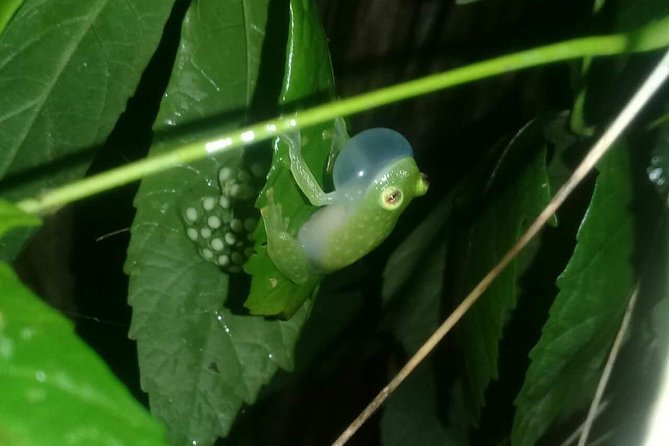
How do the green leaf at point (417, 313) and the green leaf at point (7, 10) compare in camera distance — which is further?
the green leaf at point (417, 313)

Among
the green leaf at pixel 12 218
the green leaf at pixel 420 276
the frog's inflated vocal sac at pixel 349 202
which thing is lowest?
the green leaf at pixel 420 276

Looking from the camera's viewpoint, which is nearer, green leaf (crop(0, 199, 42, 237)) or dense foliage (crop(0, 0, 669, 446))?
green leaf (crop(0, 199, 42, 237))

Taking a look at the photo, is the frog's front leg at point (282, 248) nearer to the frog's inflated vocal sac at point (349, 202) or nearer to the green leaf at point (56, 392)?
the frog's inflated vocal sac at point (349, 202)

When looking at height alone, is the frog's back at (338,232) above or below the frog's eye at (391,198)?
below

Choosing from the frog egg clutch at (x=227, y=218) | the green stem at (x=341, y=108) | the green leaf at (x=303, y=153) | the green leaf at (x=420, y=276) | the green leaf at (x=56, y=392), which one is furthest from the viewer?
the green leaf at (x=420, y=276)

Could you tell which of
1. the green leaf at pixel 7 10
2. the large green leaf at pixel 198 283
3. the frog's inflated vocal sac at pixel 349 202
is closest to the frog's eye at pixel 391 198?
the frog's inflated vocal sac at pixel 349 202

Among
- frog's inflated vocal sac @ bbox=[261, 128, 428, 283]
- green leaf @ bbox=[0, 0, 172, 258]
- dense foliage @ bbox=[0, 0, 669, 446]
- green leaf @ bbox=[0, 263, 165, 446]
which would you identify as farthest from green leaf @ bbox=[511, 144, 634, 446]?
green leaf @ bbox=[0, 263, 165, 446]

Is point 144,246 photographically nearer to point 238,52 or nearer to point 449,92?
point 238,52

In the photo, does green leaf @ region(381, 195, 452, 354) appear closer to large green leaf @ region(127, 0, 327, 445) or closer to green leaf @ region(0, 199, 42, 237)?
large green leaf @ region(127, 0, 327, 445)
